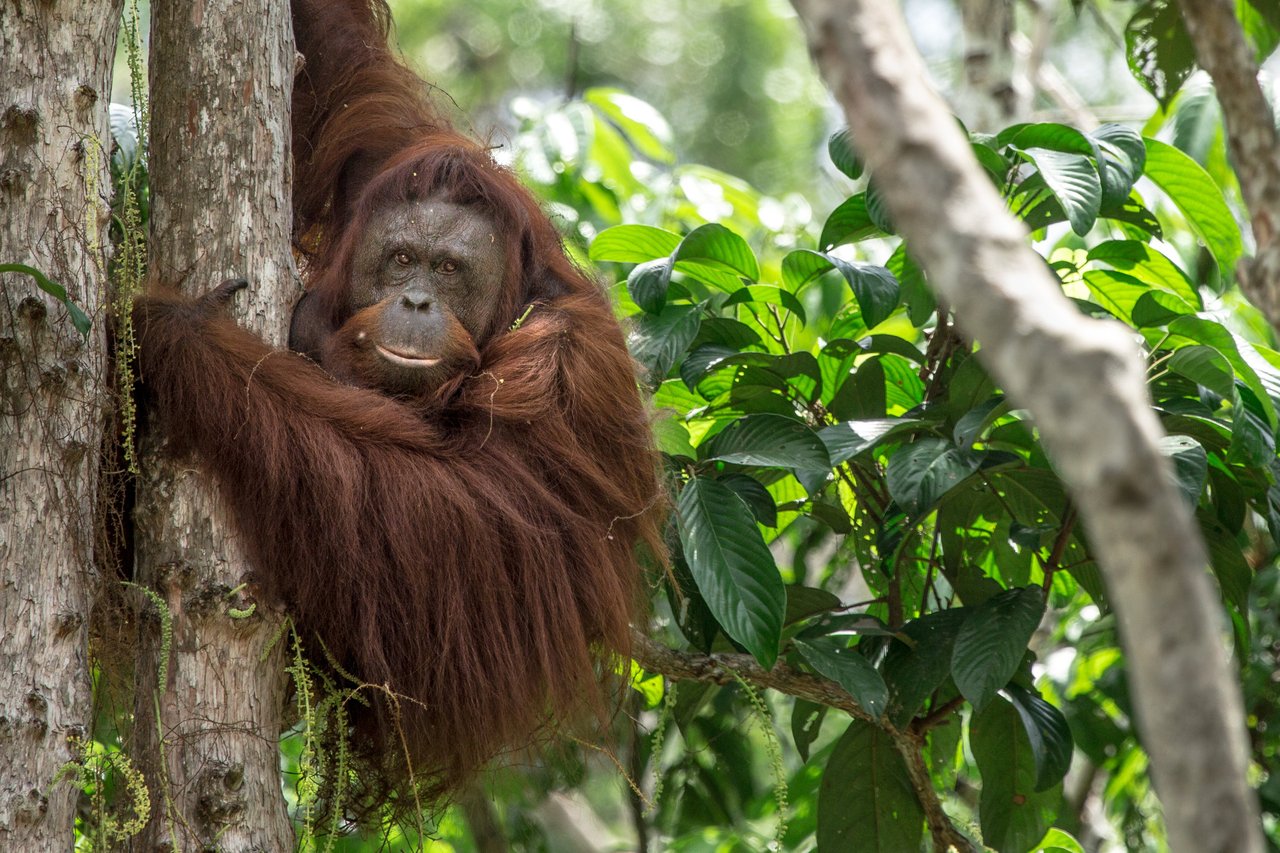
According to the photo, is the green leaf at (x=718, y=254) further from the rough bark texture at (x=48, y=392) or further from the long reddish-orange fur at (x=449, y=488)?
the rough bark texture at (x=48, y=392)

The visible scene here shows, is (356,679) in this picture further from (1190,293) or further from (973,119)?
(973,119)

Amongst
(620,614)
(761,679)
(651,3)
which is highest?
(651,3)

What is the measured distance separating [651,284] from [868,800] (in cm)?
118

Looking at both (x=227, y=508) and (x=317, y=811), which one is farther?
(x=317, y=811)

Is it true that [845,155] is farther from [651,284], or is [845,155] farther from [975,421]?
[975,421]

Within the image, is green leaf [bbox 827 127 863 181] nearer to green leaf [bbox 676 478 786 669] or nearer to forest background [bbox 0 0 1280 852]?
forest background [bbox 0 0 1280 852]

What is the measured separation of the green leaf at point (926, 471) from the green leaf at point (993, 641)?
277 mm

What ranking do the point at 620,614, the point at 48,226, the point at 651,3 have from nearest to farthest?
the point at 48,226 → the point at 620,614 → the point at 651,3

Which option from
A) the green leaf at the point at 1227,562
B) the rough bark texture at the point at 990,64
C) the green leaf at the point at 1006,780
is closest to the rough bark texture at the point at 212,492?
the green leaf at the point at 1006,780

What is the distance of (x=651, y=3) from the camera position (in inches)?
416

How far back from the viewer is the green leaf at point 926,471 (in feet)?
8.02

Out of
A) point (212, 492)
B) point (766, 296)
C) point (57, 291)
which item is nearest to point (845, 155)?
point (766, 296)

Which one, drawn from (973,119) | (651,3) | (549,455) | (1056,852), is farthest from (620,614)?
(651,3)

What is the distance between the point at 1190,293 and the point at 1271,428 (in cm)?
67
